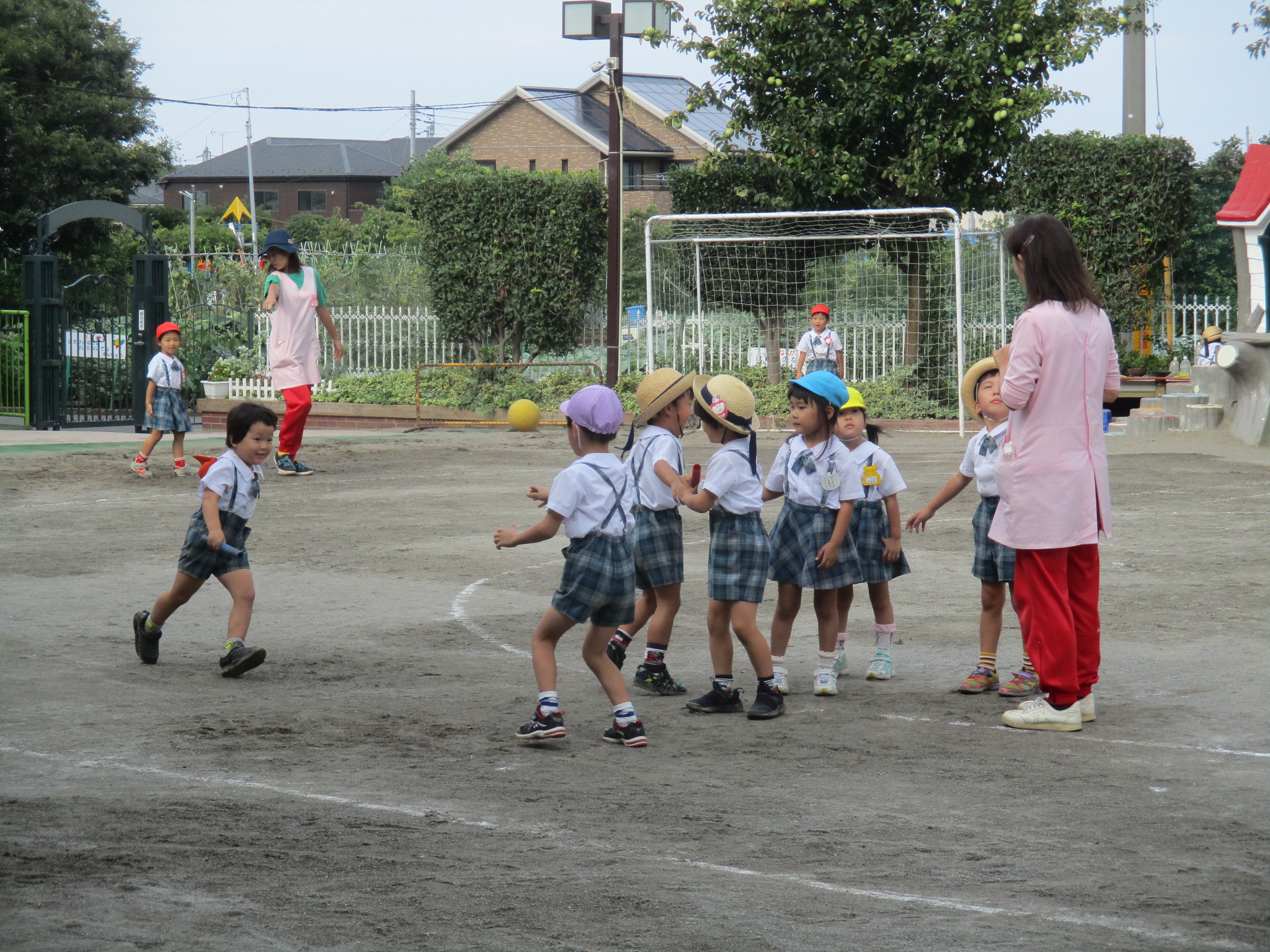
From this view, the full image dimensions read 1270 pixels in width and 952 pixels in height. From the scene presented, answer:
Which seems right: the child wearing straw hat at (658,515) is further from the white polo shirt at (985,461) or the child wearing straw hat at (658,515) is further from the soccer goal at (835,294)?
the soccer goal at (835,294)

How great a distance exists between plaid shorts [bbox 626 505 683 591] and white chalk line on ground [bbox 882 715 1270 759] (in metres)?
1.10

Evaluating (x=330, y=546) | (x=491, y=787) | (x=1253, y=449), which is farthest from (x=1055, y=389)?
(x=1253, y=449)

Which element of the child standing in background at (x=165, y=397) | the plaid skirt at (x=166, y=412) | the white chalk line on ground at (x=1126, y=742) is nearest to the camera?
the white chalk line on ground at (x=1126, y=742)

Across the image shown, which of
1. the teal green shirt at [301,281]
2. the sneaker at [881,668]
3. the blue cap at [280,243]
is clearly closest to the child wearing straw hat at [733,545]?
the sneaker at [881,668]

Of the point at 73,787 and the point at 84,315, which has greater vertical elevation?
the point at 84,315

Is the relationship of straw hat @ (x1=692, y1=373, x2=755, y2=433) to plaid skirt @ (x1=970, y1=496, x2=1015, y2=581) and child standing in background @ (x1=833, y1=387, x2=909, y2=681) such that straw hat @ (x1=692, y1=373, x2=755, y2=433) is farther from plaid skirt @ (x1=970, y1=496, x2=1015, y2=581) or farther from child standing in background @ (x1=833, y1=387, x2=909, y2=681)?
plaid skirt @ (x1=970, y1=496, x2=1015, y2=581)

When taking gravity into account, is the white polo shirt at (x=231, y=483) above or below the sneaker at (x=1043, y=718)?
above

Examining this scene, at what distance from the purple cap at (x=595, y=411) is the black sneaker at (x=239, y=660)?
1.92 m

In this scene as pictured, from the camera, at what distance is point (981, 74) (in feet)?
69.8

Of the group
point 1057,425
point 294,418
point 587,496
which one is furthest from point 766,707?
point 294,418

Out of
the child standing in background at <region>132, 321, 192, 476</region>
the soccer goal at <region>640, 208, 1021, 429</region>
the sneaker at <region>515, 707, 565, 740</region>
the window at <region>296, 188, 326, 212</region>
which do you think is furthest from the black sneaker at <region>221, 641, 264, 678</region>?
the window at <region>296, 188, 326, 212</region>

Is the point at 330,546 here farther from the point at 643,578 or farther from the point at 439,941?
the point at 439,941

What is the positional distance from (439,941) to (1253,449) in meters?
15.4

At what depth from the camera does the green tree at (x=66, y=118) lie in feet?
112
